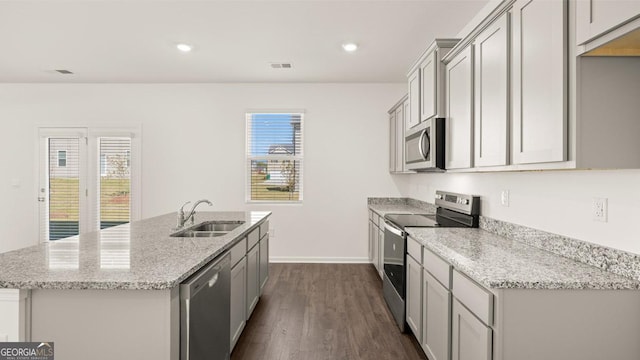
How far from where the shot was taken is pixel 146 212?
5.29 metres

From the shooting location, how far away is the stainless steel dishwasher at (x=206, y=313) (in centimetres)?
148

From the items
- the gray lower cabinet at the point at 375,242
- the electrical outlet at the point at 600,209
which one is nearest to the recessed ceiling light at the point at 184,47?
the gray lower cabinet at the point at 375,242

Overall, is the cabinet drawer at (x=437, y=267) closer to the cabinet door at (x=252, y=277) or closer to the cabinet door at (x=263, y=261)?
the cabinet door at (x=252, y=277)

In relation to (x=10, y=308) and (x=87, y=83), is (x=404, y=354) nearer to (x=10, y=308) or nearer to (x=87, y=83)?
(x=10, y=308)

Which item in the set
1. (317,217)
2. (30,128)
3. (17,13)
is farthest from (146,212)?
(17,13)

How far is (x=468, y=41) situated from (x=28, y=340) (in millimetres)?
2828

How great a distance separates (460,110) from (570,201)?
907mm

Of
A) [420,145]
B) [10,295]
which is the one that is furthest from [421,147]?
[10,295]

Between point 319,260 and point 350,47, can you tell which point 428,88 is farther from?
point 319,260

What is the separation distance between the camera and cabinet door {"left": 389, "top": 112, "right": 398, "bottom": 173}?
4.74 m

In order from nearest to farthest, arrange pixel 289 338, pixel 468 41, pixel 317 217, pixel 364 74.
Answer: pixel 468 41, pixel 289 338, pixel 364 74, pixel 317 217

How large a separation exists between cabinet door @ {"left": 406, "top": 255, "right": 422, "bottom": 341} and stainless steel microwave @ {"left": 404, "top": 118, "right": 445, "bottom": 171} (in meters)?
0.80

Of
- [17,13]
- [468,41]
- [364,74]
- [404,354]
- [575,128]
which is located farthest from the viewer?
[364,74]

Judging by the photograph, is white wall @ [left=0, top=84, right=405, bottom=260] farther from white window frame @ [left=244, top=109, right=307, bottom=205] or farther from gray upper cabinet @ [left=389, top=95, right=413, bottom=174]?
gray upper cabinet @ [left=389, top=95, right=413, bottom=174]
